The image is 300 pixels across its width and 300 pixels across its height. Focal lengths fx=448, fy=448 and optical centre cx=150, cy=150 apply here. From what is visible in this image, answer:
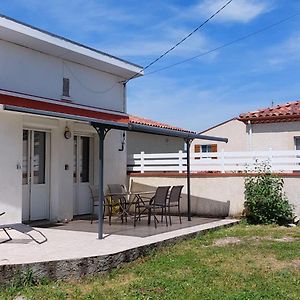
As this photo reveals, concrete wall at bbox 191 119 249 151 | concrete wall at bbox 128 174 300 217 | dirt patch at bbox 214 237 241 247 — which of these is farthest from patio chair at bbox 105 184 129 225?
concrete wall at bbox 191 119 249 151

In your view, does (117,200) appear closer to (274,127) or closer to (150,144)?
(150,144)

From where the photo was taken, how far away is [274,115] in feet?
67.0

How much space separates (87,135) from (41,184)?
282cm

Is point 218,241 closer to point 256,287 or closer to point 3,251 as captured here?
point 256,287

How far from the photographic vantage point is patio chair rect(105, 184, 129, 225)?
534 inches

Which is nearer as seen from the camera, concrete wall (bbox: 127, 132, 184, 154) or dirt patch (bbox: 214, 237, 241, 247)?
dirt patch (bbox: 214, 237, 241, 247)

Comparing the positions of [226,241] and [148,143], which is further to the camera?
[148,143]

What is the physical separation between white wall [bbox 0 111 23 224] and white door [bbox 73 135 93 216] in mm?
3062

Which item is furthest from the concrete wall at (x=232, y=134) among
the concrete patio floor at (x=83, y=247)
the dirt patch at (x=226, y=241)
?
the dirt patch at (x=226, y=241)

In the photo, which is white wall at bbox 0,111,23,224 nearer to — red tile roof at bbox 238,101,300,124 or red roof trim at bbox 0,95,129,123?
red roof trim at bbox 0,95,129,123

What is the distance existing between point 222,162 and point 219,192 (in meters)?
1.06

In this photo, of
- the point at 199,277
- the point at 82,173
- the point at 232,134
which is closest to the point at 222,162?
the point at 82,173

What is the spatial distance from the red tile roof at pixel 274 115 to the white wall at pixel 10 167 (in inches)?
471

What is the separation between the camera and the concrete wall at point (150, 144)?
19.6m
